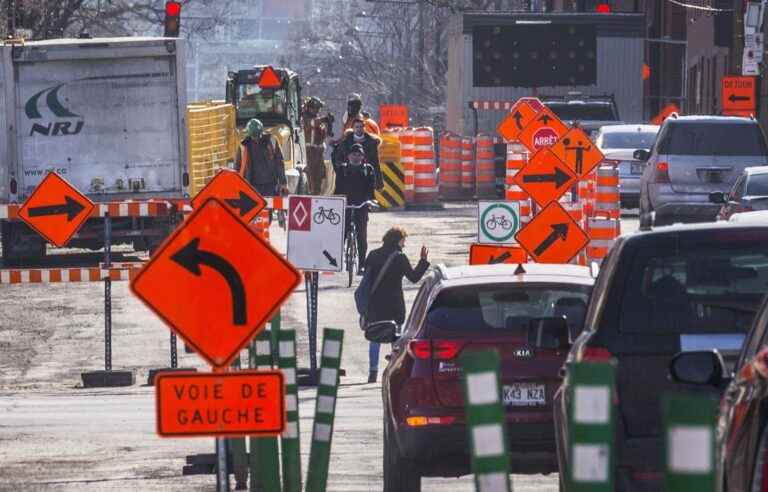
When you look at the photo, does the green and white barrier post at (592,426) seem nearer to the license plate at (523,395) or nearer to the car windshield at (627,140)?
the license plate at (523,395)

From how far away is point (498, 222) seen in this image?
20.9 meters

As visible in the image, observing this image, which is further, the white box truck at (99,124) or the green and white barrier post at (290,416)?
the white box truck at (99,124)

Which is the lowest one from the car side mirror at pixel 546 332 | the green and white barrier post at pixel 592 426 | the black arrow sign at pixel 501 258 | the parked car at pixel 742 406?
the black arrow sign at pixel 501 258

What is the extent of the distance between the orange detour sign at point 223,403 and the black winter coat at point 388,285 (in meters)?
9.48

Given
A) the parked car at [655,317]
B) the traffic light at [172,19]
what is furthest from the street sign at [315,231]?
the traffic light at [172,19]

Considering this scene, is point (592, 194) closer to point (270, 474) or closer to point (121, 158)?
point (121, 158)

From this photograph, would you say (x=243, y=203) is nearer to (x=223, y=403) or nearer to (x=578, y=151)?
(x=578, y=151)

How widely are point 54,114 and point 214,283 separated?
738 inches

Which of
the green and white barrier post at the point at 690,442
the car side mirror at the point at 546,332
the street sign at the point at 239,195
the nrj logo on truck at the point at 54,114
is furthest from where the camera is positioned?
the nrj logo on truck at the point at 54,114

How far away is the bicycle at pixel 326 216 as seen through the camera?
18.7m

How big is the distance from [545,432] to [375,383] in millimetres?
8235

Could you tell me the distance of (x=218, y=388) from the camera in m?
8.59

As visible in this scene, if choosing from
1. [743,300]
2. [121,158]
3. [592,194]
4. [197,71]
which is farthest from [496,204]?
[197,71]

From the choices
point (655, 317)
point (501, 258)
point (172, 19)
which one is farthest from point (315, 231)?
point (172, 19)
